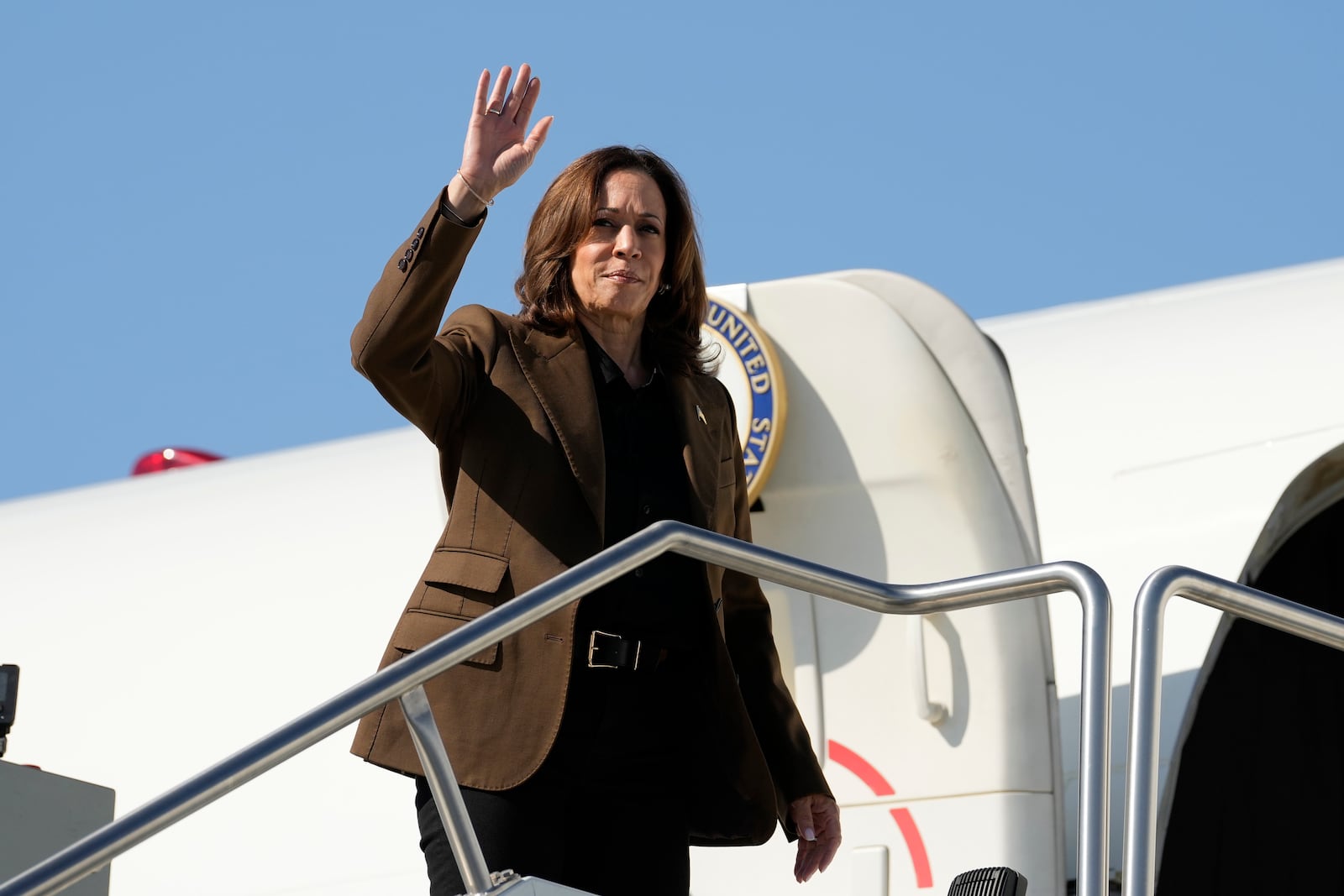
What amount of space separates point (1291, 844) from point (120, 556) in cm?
442

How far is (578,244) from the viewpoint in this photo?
332 cm

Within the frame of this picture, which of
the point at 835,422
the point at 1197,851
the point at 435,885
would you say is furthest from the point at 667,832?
the point at 1197,851

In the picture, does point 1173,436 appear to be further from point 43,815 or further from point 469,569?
point 43,815

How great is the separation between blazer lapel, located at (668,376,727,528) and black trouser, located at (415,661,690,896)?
0.33m

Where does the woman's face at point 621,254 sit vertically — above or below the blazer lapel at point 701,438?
above

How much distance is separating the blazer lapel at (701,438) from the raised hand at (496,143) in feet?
1.71

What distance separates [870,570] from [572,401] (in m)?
2.07

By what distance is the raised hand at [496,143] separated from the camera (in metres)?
3.06

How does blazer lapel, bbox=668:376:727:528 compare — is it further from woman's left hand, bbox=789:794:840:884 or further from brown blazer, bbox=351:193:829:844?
woman's left hand, bbox=789:794:840:884

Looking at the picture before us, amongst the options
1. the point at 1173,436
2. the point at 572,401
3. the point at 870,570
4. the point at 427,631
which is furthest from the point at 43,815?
the point at 1173,436

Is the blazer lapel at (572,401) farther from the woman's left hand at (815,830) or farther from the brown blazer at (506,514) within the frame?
the woman's left hand at (815,830)

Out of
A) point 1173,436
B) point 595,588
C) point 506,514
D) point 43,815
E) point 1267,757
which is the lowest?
point 43,815

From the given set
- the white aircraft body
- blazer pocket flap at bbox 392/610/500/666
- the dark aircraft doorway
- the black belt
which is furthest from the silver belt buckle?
the dark aircraft doorway

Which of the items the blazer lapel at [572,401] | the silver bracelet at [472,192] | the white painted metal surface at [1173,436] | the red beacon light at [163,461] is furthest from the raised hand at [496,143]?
the red beacon light at [163,461]
